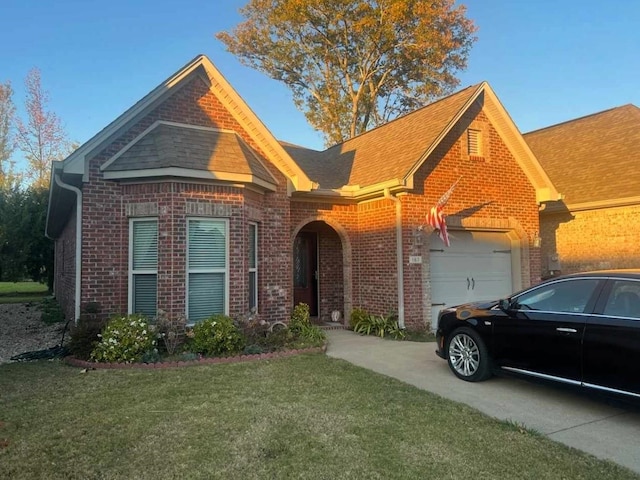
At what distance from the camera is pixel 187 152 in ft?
28.4

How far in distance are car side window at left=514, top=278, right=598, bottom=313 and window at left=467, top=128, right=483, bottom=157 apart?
648 cm

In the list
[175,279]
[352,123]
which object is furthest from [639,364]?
[352,123]

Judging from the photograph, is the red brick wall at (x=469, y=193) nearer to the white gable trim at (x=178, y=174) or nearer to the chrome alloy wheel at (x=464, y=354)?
the chrome alloy wheel at (x=464, y=354)

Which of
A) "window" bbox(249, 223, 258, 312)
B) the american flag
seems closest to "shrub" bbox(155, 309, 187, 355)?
"window" bbox(249, 223, 258, 312)

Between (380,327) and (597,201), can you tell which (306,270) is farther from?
(597,201)

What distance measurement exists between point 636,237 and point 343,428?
11.1 m

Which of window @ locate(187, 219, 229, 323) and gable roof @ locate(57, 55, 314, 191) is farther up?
gable roof @ locate(57, 55, 314, 191)

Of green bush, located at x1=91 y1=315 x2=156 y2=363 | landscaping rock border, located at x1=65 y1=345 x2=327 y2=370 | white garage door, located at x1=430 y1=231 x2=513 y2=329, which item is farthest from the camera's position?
white garage door, located at x1=430 y1=231 x2=513 y2=329

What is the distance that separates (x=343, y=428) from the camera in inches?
183

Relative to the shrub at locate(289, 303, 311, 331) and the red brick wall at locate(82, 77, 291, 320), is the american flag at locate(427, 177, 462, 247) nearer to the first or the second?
the shrub at locate(289, 303, 311, 331)

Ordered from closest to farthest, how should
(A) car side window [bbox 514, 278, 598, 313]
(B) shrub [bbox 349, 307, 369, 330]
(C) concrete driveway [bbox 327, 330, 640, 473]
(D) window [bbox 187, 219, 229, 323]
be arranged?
(C) concrete driveway [bbox 327, 330, 640, 473]
(A) car side window [bbox 514, 278, 598, 313]
(D) window [bbox 187, 219, 229, 323]
(B) shrub [bbox 349, 307, 369, 330]

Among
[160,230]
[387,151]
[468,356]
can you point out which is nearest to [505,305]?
[468,356]

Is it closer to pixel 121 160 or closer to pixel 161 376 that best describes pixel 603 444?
pixel 161 376

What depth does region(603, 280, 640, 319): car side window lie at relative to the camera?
15.8ft
